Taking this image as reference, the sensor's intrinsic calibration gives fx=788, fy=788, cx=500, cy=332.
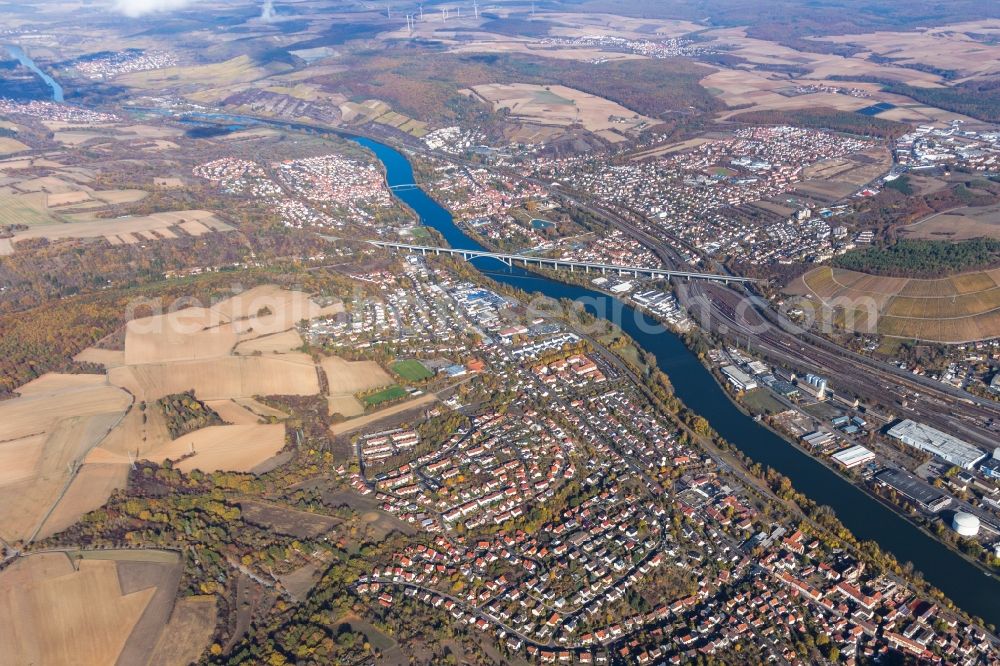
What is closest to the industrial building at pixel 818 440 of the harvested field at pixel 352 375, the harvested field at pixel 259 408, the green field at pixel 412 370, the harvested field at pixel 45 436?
the green field at pixel 412 370

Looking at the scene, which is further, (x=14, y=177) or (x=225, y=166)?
(x=225, y=166)

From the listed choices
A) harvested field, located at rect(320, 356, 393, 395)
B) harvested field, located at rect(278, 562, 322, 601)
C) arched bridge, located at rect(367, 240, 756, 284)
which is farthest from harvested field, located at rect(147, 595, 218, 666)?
arched bridge, located at rect(367, 240, 756, 284)

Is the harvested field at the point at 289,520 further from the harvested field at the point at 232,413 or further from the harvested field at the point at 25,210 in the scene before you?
the harvested field at the point at 25,210

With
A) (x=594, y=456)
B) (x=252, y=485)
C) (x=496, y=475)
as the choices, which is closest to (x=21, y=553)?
(x=252, y=485)

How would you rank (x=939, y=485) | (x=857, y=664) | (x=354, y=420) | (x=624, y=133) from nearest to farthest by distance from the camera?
(x=857, y=664) < (x=939, y=485) < (x=354, y=420) < (x=624, y=133)

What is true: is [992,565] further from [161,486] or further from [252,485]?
[161,486]

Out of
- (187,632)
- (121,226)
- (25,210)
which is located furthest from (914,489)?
(25,210)

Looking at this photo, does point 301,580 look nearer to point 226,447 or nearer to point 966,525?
point 226,447
